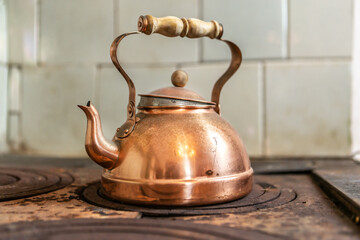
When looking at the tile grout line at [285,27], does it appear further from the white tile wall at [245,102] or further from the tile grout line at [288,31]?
the white tile wall at [245,102]

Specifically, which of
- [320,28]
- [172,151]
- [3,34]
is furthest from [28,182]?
[320,28]

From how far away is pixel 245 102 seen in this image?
1.34 m

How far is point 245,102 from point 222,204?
2.38 ft

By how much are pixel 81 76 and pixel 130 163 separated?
0.86 metres

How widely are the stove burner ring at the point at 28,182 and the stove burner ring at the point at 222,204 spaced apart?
10cm

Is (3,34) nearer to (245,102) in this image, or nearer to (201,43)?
(201,43)

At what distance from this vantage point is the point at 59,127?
1.44m

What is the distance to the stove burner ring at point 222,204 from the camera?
2.04 feet

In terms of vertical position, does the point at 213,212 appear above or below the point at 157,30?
below

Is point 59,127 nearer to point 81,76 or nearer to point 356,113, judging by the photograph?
point 81,76

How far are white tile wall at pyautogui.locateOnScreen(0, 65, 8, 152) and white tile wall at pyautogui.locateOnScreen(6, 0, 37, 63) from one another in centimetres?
6

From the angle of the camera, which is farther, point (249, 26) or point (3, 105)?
point (3, 105)

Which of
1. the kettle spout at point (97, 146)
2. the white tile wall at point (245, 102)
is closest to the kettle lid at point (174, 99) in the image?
the kettle spout at point (97, 146)

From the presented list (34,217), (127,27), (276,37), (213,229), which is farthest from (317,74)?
(34,217)
